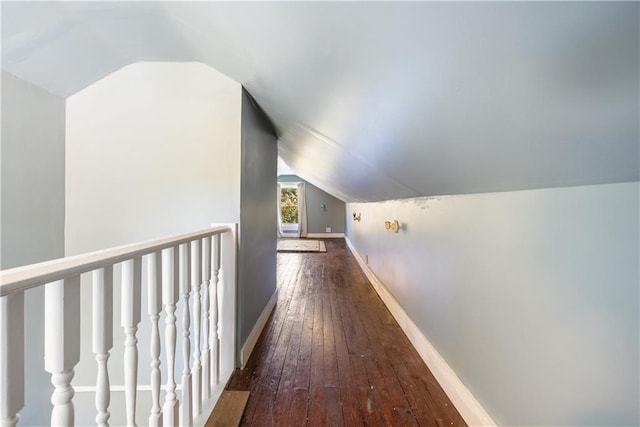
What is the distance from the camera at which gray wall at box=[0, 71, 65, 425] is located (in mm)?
1344

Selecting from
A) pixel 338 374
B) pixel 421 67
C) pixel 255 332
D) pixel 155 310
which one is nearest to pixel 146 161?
pixel 155 310

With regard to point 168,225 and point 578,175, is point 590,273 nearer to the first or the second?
point 578,175

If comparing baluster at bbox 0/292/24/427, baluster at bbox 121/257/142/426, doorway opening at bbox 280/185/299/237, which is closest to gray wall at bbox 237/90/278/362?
baluster at bbox 121/257/142/426

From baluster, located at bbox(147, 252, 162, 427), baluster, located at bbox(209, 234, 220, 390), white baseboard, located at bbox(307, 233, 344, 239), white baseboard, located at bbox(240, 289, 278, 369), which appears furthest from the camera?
white baseboard, located at bbox(307, 233, 344, 239)

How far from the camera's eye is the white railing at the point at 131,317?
492mm

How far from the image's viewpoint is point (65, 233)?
1.58 metres

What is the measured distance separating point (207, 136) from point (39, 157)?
2.81 feet

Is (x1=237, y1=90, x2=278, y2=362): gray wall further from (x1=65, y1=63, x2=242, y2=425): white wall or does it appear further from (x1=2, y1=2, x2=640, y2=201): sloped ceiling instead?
(x1=2, y1=2, x2=640, y2=201): sloped ceiling

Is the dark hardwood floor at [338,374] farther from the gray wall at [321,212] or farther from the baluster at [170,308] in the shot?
the gray wall at [321,212]

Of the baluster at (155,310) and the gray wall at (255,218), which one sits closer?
the baluster at (155,310)

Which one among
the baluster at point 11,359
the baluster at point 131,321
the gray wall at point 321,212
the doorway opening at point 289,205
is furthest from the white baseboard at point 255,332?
the doorway opening at point 289,205

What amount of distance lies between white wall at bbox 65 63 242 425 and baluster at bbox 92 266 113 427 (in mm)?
956

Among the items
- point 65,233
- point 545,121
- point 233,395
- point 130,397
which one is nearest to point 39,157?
point 65,233

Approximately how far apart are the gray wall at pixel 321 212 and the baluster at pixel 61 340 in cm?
837
